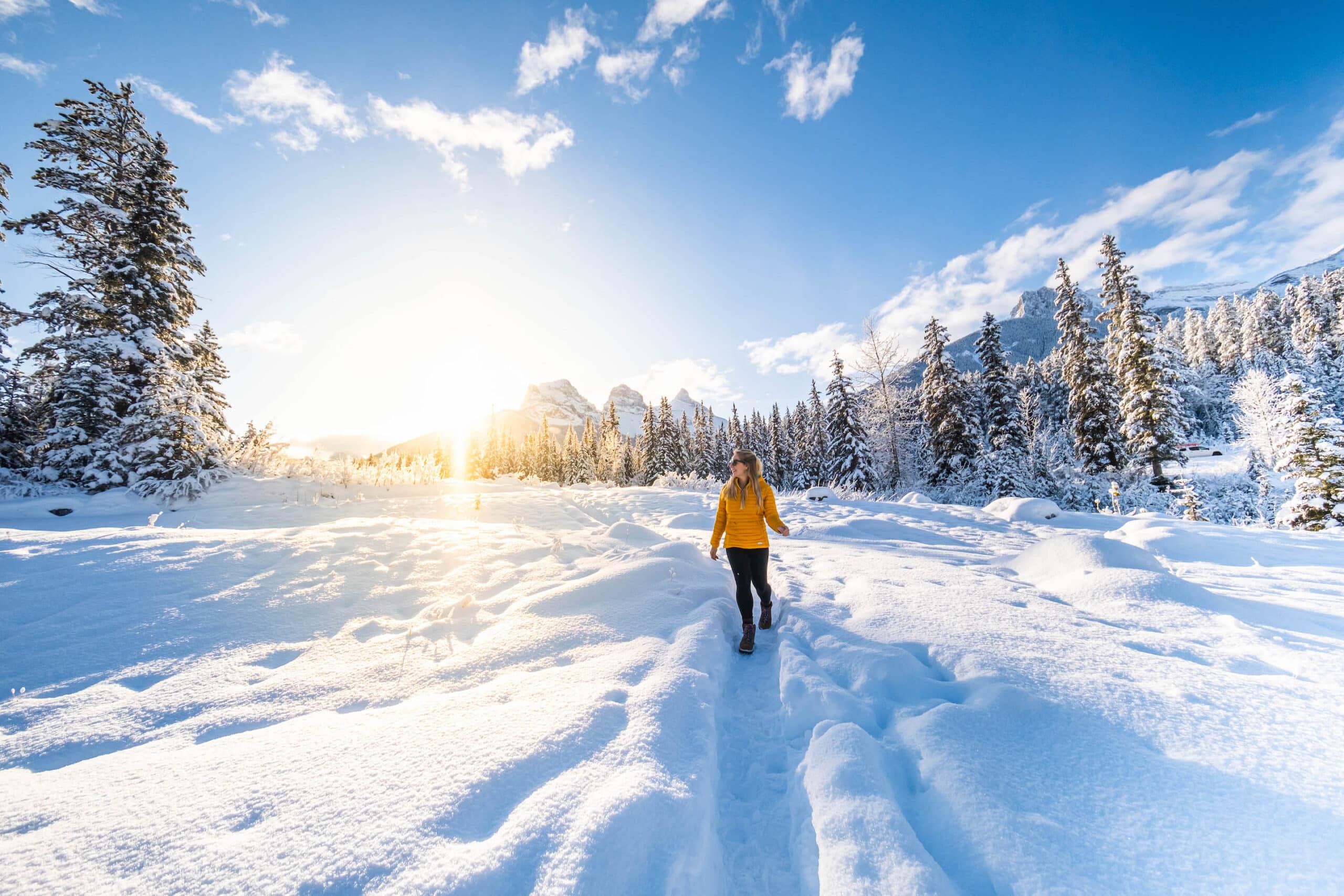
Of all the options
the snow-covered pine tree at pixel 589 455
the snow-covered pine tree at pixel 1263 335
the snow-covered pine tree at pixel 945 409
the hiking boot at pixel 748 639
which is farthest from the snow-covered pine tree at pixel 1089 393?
A: the snow-covered pine tree at pixel 1263 335

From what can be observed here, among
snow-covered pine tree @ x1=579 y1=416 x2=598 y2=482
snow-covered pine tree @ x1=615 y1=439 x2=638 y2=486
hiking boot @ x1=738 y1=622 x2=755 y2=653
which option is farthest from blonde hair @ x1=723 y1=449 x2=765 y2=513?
snow-covered pine tree @ x1=579 y1=416 x2=598 y2=482

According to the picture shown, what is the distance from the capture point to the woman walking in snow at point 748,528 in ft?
13.9

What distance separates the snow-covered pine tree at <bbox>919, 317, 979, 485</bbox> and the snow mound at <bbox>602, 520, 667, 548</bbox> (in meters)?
22.8

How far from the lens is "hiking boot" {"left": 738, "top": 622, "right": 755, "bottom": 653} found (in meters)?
3.87

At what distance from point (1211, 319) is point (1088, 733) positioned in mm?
95497

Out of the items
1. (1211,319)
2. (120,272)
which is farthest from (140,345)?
(1211,319)

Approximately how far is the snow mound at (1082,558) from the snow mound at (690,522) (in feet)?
17.0

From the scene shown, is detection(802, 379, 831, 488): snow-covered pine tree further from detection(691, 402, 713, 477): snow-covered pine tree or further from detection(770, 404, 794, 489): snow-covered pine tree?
detection(691, 402, 713, 477): snow-covered pine tree

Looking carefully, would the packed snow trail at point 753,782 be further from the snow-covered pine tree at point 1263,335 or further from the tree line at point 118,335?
the snow-covered pine tree at point 1263,335

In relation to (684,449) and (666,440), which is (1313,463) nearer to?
(666,440)

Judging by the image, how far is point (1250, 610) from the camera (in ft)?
11.9

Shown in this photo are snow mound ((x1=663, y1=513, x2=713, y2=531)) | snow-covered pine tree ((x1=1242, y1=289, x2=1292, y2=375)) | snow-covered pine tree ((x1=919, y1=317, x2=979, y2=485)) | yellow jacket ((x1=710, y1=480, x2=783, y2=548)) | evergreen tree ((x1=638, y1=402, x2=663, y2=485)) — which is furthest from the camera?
snow-covered pine tree ((x1=1242, y1=289, x2=1292, y2=375))

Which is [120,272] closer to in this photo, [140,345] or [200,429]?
[140,345]

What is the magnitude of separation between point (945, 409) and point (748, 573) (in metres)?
25.4
